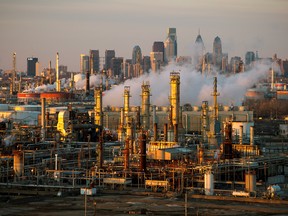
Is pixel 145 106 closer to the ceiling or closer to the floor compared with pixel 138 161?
closer to the ceiling

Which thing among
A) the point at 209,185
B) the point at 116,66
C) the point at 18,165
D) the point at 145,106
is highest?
the point at 116,66

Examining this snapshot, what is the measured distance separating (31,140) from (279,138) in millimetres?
24522

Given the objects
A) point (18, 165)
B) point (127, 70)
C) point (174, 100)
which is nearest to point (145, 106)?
point (174, 100)

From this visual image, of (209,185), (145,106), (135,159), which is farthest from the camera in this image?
(145,106)

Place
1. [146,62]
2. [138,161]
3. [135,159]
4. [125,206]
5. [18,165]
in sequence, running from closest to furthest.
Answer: [125,206]
[18,165]
[138,161]
[135,159]
[146,62]

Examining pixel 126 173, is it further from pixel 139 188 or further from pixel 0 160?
pixel 0 160

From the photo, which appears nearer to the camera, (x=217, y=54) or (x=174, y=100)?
(x=174, y=100)

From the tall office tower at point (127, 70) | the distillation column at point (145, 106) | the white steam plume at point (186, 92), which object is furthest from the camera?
the tall office tower at point (127, 70)

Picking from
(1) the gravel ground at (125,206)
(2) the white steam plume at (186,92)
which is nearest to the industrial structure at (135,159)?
(1) the gravel ground at (125,206)

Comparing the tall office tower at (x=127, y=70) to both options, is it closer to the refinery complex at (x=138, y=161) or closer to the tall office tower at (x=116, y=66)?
the tall office tower at (x=116, y=66)

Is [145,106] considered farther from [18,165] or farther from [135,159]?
[18,165]

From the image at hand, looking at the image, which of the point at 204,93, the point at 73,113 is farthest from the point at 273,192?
the point at 204,93

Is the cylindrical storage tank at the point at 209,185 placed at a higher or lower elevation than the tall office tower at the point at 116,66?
lower

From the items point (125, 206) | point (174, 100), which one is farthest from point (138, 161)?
point (174, 100)
